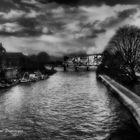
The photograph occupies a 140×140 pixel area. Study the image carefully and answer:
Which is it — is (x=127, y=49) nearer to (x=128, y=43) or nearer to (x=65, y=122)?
(x=128, y=43)

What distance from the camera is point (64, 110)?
43.9m

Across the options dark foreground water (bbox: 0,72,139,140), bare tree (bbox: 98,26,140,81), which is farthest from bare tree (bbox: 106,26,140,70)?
dark foreground water (bbox: 0,72,139,140)

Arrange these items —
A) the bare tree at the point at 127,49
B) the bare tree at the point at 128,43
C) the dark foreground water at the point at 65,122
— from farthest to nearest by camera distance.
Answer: the bare tree at the point at 128,43
the bare tree at the point at 127,49
the dark foreground water at the point at 65,122

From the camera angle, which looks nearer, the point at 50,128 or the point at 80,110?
the point at 50,128

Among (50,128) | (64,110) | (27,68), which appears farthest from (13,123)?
(27,68)

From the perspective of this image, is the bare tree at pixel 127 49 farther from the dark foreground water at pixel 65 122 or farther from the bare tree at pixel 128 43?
the dark foreground water at pixel 65 122

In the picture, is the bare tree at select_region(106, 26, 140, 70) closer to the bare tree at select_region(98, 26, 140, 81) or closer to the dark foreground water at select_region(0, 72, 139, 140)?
the bare tree at select_region(98, 26, 140, 81)

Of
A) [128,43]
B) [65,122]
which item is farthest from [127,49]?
[65,122]

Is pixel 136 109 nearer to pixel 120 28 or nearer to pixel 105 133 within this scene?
pixel 105 133

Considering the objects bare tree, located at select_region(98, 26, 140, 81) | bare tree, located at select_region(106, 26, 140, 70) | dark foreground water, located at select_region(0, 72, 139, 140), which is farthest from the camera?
bare tree, located at select_region(106, 26, 140, 70)

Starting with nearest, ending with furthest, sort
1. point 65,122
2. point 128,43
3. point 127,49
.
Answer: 1. point 65,122
2. point 128,43
3. point 127,49

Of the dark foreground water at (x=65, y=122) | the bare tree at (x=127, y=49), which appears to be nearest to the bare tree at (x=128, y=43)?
the bare tree at (x=127, y=49)

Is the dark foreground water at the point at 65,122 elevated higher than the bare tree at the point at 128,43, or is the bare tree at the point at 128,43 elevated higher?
the bare tree at the point at 128,43

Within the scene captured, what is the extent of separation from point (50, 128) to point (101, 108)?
1568 cm
